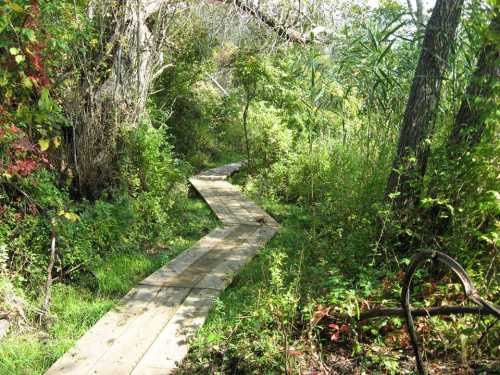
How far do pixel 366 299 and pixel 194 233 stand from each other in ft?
9.84

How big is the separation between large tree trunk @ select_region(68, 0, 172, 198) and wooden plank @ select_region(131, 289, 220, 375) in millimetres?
1977

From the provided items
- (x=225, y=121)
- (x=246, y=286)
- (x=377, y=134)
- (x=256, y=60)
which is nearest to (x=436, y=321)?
(x=246, y=286)

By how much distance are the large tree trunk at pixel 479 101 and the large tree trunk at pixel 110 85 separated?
11.1ft

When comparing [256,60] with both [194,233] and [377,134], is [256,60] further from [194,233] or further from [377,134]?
[377,134]

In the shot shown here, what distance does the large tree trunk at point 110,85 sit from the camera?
472 centimetres

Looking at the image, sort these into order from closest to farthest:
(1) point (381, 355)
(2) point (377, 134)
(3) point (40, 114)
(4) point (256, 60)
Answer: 1. (1) point (381, 355)
2. (3) point (40, 114)
3. (2) point (377, 134)
4. (4) point (256, 60)

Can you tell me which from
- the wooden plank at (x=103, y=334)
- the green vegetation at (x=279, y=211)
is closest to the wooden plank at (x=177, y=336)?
the green vegetation at (x=279, y=211)

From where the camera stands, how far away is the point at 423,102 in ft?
11.5

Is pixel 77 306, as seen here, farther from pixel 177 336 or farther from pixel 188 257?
pixel 188 257

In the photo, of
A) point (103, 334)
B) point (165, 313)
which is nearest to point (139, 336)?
point (103, 334)

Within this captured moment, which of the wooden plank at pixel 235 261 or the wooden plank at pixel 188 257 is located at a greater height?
the wooden plank at pixel 188 257

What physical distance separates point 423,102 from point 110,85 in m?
3.17

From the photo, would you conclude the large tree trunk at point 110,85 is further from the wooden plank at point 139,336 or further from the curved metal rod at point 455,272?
the curved metal rod at point 455,272

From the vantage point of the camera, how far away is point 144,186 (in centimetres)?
540
